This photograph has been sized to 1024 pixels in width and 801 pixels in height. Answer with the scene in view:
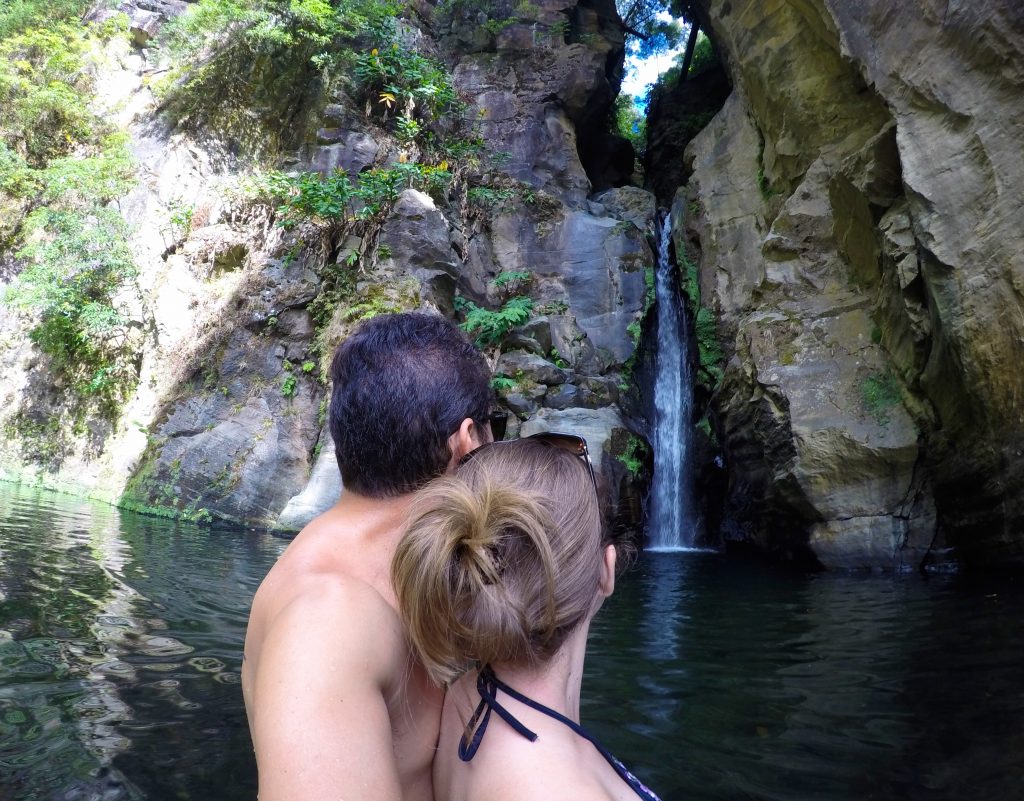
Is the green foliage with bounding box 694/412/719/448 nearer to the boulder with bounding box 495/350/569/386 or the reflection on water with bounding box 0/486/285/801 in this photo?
the boulder with bounding box 495/350/569/386

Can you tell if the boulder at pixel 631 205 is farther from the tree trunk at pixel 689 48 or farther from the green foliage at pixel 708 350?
the tree trunk at pixel 689 48

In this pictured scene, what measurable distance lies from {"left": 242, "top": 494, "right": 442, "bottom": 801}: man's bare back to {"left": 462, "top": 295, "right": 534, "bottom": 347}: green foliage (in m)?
10.7

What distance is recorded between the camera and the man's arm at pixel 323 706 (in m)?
0.87

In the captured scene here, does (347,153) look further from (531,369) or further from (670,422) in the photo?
(670,422)

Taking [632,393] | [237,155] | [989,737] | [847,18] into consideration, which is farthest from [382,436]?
[237,155]

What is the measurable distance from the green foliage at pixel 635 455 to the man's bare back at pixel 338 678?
923 centimetres

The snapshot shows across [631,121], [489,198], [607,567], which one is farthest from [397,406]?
[631,121]

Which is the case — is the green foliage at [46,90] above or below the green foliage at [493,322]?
above

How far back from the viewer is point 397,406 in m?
1.37

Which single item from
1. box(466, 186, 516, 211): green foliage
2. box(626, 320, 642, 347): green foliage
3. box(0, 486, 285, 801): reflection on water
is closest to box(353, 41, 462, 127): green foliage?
box(466, 186, 516, 211): green foliage

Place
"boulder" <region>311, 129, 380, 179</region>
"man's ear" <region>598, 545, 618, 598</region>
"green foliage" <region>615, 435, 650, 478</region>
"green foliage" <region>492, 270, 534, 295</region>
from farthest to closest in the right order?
"boulder" <region>311, 129, 380, 179</region>
"green foliage" <region>492, 270, 534, 295</region>
"green foliage" <region>615, 435, 650, 478</region>
"man's ear" <region>598, 545, 618, 598</region>

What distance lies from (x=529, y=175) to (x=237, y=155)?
659 cm

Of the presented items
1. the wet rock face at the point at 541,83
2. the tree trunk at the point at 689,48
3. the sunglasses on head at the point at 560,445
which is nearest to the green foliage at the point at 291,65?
the wet rock face at the point at 541,83

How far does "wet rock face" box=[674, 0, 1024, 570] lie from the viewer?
679cm
